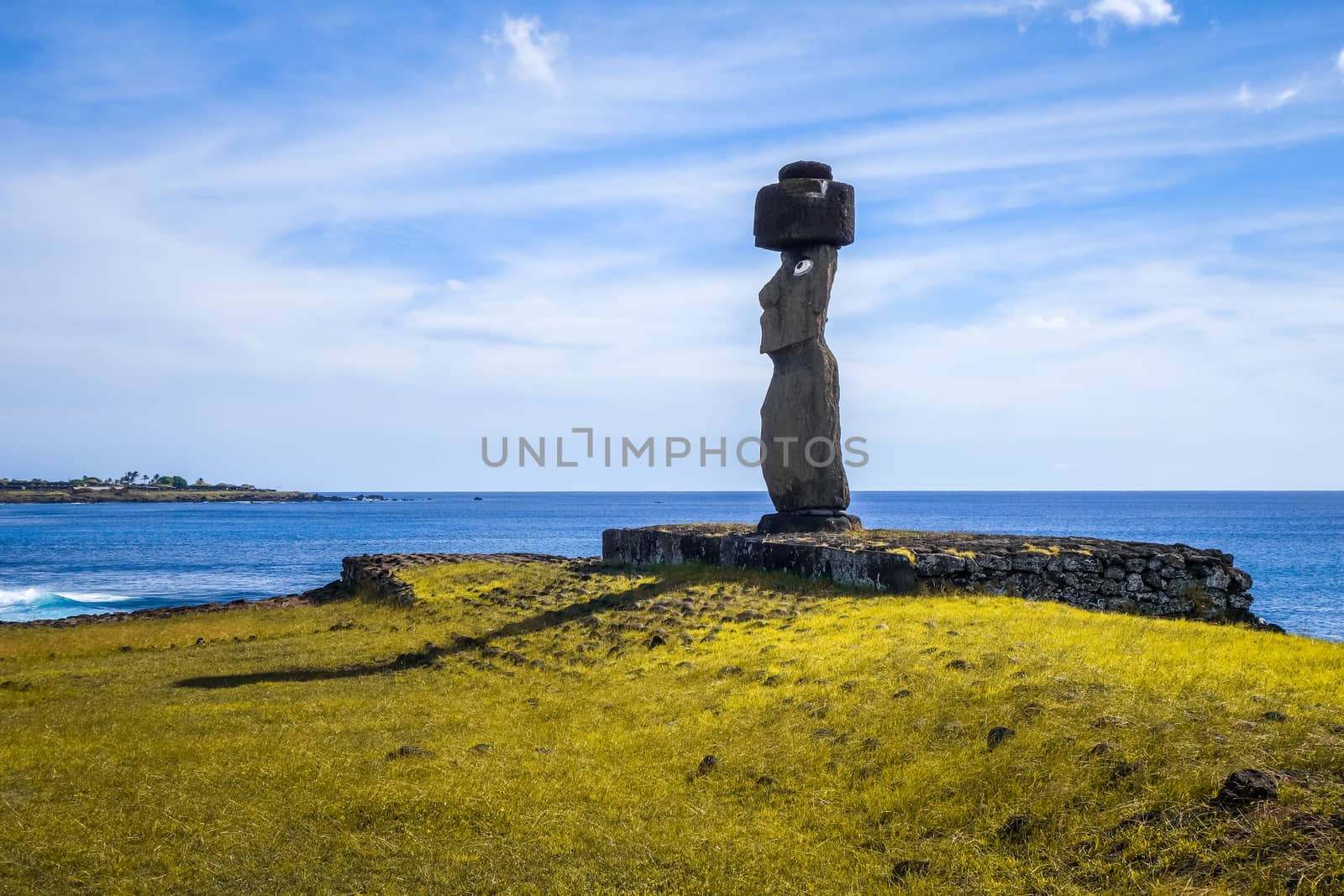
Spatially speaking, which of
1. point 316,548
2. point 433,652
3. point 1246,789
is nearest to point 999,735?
point 1246,789

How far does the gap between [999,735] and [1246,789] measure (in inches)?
69.1

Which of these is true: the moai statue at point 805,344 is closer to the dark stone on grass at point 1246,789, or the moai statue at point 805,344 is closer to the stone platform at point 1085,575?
the stone platform at point 1085,575

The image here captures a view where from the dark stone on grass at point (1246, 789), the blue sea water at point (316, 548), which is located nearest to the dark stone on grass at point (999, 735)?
the dark stone on grass at point (1246, 789)

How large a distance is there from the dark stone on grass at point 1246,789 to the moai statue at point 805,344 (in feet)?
45.9

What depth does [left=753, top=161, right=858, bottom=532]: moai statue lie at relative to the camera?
63.8 feet

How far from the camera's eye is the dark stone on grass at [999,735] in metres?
6.98

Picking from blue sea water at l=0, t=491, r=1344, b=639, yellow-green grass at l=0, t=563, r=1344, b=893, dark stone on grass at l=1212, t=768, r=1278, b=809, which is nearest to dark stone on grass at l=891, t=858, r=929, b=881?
yellow-green grass at l=0, t=563, r=1344, b=893

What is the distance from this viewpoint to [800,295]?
19.7 meters

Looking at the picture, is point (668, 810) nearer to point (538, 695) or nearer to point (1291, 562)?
point (538, 695)

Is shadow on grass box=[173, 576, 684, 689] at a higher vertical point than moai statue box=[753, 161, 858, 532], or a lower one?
lower

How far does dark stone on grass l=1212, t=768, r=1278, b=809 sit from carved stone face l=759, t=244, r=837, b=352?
14665 mm

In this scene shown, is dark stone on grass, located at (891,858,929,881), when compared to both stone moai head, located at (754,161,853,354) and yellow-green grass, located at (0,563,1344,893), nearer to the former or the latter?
yellow-green grass, located at (0,563,1344,893)

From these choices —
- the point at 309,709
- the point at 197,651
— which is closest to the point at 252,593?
the point at 197,651

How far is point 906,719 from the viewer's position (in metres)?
7.90
